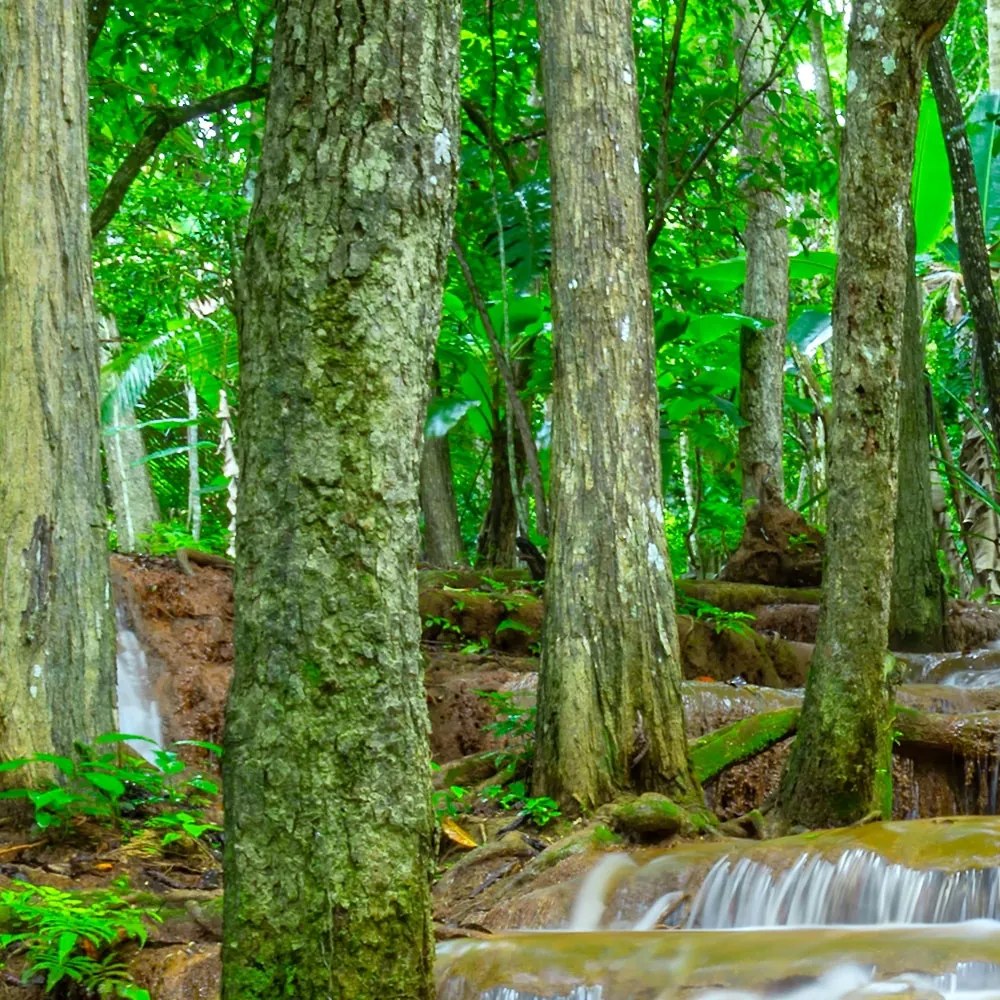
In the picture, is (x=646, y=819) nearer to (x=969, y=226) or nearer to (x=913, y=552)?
(x=913, y=552)

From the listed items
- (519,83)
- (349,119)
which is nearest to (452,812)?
(349,119)

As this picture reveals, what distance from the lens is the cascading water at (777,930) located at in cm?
415

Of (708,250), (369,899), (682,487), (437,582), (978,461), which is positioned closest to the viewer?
(369,899)

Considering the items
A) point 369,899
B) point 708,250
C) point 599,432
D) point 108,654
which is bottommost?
point 369,899

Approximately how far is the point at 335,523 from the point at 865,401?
3701 millimetres

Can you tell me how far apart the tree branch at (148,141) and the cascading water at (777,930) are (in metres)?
4.88

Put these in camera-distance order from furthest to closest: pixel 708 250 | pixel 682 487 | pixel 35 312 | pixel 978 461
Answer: pixel 682 487 → pixel 708 250 → pixel 978 461 → pixel 35 312

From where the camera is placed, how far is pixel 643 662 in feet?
20.7

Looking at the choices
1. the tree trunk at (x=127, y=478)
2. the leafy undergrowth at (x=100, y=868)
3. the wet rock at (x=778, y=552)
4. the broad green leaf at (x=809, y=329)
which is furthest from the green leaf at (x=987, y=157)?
the leafy undergrowth at (x=100, y=868)

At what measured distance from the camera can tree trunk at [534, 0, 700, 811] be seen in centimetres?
628

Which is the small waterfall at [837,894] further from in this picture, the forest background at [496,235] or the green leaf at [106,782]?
the forest background at [496,235]

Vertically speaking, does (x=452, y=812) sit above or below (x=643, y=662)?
below

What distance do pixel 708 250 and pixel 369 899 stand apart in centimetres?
1468

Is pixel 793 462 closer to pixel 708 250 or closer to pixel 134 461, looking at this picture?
pixel 708 250
